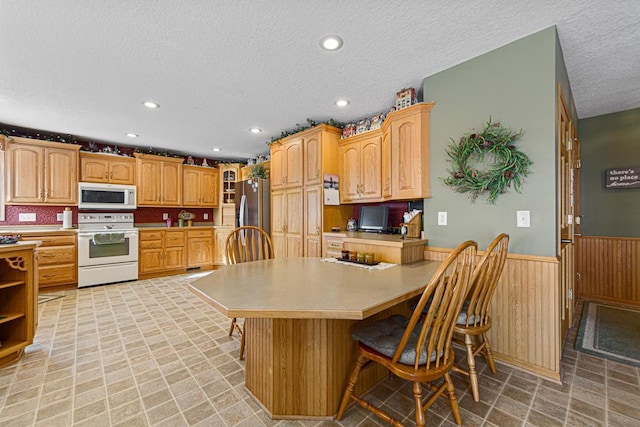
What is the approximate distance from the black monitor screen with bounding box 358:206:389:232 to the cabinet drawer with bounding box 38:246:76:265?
4426 mm

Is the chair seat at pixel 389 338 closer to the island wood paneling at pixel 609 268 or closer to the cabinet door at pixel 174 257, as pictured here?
the island wood paneling at pixel 609 268

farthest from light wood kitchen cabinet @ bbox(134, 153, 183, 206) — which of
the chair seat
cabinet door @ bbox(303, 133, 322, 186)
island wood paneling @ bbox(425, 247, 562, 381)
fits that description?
island wood paneling @ bbox(425, 247, 562, 381)

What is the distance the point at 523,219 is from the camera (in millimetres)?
2039

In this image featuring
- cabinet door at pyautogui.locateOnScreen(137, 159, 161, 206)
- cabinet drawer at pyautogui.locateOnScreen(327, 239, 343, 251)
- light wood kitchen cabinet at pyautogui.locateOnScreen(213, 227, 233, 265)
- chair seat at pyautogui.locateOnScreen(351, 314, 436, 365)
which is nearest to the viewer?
chair seat at pyautogui.locateOnScreen(351, 314, 436, 365)

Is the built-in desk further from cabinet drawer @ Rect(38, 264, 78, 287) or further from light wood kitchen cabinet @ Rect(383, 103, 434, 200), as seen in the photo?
cabinet drawer @ Rect(38, 264, 78, 287)

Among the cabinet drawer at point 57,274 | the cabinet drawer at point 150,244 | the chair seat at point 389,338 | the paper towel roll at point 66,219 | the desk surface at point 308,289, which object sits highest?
the paper towel roll at point 66,219

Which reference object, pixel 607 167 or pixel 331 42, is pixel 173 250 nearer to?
pixel 331 42

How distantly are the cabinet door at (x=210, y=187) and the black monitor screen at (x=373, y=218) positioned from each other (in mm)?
3689

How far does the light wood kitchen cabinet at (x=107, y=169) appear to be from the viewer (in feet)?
14.9

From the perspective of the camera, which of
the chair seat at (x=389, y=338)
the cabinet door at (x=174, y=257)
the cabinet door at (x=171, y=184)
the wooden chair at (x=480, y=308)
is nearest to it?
the chair seat at (x=389, y=338)

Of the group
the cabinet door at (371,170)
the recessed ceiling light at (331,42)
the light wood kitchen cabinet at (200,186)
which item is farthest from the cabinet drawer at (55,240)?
the recessed ceiling light at (331,42)

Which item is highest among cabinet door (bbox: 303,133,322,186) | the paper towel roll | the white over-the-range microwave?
cabinet door (bbox: 303,133,322,186)

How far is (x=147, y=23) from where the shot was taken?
6.14 ft

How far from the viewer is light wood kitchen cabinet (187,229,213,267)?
5445 mm
